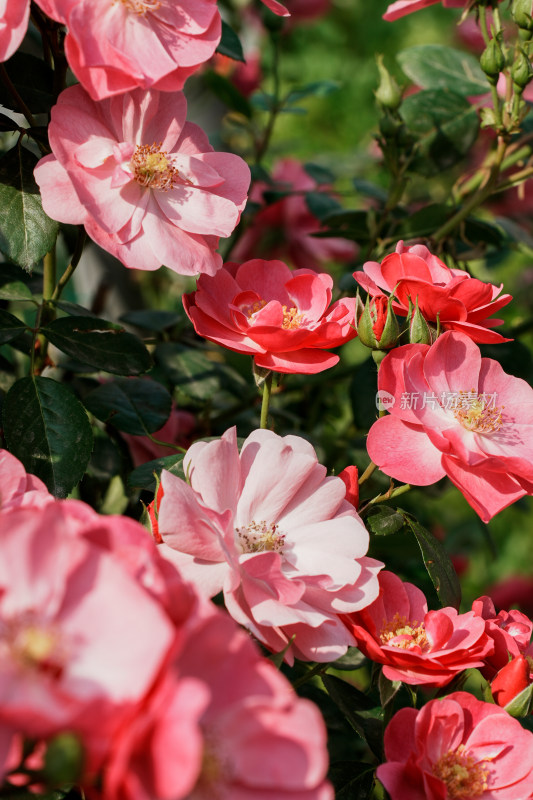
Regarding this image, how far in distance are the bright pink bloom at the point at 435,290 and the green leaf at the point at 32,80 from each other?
1.10ft

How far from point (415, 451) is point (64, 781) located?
0.40m

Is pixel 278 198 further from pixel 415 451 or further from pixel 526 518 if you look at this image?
pixel 526 518

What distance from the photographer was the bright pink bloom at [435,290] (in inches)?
27.0

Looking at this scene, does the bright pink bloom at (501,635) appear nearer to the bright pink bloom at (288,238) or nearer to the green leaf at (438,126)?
the green leaf at (438,126)

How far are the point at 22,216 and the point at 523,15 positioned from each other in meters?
0.56

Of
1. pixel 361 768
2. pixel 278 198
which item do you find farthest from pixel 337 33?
pixel 361 768

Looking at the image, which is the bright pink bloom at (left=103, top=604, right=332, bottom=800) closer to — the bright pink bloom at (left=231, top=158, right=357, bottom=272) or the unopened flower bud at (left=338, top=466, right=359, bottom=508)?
the unopened flower bud at (left=338, top=466, right=359, bottom=508)

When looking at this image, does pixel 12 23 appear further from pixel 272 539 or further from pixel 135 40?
pixel 272 539

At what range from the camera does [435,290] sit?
68cm

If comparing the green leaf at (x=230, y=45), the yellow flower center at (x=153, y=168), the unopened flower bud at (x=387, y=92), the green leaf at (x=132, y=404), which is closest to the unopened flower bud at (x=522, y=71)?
the unopened flower bud at (x=387, y=92)

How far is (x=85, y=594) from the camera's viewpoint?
397mm

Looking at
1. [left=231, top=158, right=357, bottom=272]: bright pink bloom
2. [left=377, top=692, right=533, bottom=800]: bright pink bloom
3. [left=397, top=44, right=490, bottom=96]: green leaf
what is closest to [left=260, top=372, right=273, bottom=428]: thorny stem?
[left=377, top=692, right=533, bottom=800]: bright pink bloom

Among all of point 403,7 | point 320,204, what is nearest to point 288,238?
point 320,204

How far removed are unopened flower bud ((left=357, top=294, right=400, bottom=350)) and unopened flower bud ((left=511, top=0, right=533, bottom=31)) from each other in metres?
0.39
